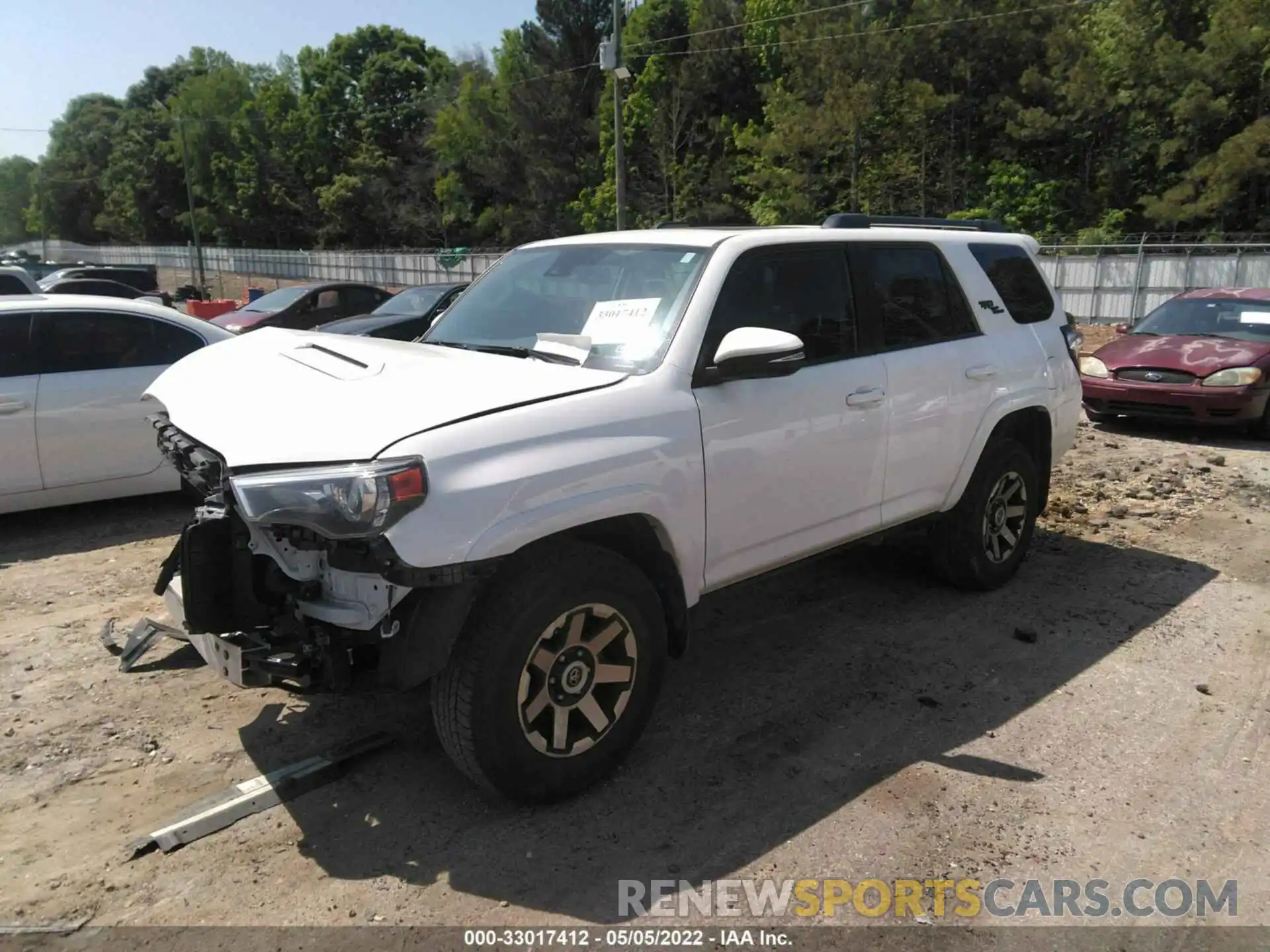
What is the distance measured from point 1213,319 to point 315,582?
10979mm

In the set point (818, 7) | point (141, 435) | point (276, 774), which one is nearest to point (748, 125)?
point (818, 7)

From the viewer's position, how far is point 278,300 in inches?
656

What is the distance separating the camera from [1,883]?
9.91 feet

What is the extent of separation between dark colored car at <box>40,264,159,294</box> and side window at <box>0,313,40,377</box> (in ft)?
64.9

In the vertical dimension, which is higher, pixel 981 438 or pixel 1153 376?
pixel 981 438

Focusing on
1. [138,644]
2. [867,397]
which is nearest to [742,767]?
[867,397]

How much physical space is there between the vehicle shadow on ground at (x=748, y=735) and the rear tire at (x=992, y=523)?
6.9 inches

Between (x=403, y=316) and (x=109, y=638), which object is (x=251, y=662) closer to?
(x=109, y=638)

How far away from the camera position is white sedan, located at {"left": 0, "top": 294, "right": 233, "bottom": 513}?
6.35 m

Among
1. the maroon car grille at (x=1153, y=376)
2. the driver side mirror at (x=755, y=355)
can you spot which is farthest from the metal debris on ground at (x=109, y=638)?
the maroon car grille at (x=1153, y=376)

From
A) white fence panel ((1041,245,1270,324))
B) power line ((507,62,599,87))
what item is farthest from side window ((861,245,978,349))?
power line ((507,62,599,87))

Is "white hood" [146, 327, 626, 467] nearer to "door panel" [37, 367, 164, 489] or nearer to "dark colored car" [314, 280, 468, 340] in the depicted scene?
"door panel" [37, 367, 164, 489]

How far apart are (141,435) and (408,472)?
189 inches

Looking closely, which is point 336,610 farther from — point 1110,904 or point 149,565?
point 149,565
